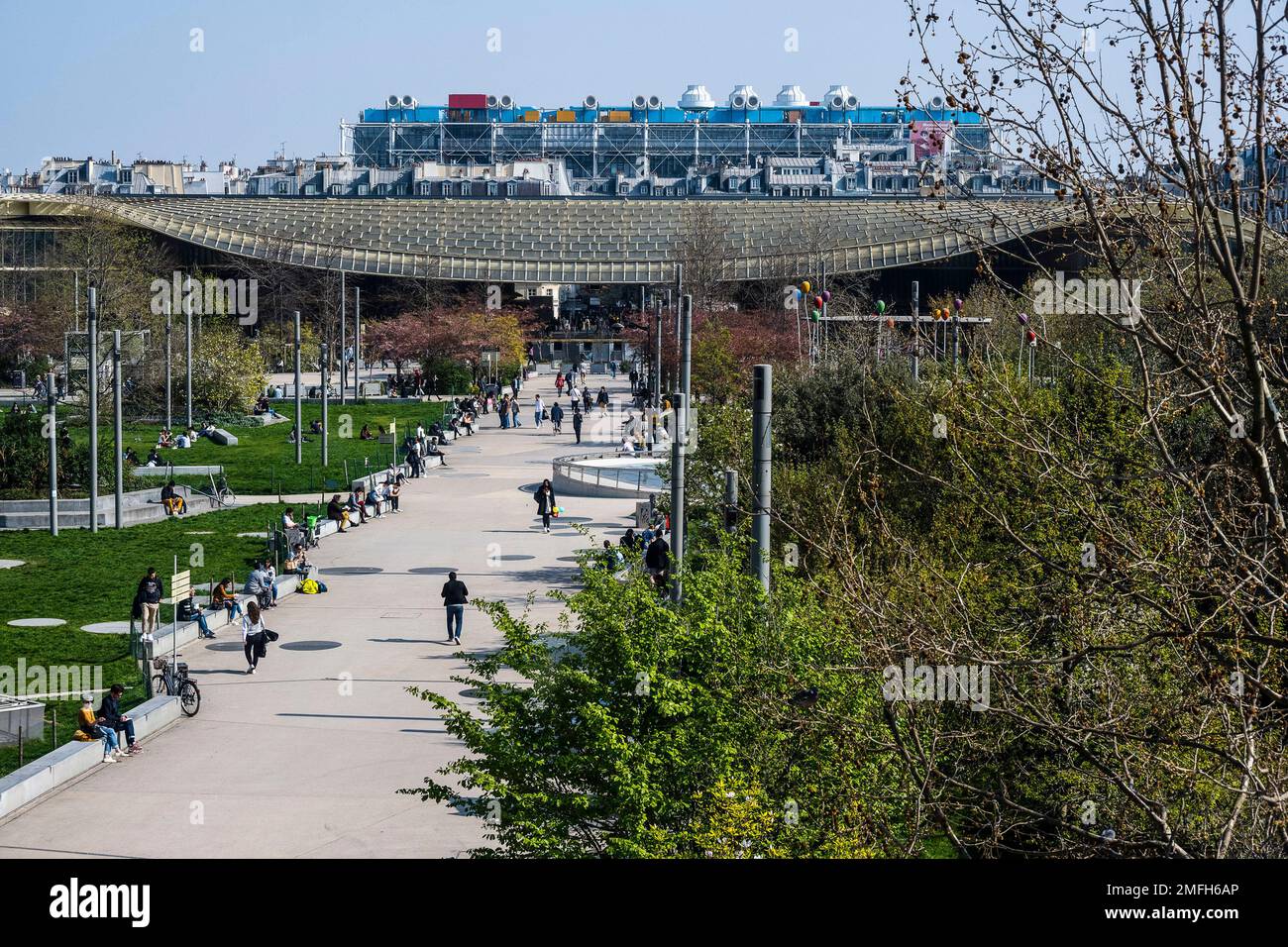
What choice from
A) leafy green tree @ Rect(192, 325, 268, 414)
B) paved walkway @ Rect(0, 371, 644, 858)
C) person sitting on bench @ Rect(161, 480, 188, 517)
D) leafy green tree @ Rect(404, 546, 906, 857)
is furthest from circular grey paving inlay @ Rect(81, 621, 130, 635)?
leafy green tree @ Rect(192, 325, 268, 414)

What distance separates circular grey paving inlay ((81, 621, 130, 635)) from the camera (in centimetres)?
2322

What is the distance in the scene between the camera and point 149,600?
22750 mm

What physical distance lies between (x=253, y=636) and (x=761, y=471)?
8.37 metres

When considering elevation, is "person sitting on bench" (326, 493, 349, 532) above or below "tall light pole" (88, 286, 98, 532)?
below

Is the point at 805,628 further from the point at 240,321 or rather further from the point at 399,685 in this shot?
the point at 240,321

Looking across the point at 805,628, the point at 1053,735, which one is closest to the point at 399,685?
the point at 805,628

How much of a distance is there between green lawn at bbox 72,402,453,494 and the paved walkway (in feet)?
31.7

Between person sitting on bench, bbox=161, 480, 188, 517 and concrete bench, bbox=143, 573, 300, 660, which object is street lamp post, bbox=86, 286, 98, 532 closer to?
person sitting on bench, bbox=161, 480, 188, 517

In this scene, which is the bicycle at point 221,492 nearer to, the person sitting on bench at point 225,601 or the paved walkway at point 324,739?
the paved walkway at point 324,739

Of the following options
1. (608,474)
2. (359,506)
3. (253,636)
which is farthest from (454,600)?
(608,474)

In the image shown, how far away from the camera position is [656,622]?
1117 centimetres

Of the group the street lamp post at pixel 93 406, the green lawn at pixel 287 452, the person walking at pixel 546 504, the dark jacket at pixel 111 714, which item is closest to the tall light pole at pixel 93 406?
the street lamp post at pixel 93 406

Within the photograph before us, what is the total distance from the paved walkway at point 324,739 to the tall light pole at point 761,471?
3.47 metres

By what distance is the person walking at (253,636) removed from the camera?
2062cm
